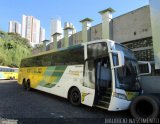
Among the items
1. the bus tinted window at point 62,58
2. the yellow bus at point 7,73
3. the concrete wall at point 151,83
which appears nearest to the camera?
the bus tinted window at point 62,58

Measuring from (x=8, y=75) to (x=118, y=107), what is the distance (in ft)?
97.5

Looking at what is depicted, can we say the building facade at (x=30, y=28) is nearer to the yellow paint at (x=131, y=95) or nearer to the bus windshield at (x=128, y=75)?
the bus windshield at (x=128, y=75)

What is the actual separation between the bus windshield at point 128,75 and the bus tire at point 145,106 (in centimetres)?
71

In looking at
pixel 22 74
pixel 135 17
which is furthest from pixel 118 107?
pixel 22 74

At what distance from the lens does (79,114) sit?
8125 millimetres

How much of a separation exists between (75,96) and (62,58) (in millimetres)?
2555

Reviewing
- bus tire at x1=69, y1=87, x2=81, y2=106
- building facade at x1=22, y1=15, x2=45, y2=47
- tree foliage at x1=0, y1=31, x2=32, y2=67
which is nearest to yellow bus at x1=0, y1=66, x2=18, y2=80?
tree foliage at x1=0, y1=31, x2=32, y2=67

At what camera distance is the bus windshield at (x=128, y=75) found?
8033 mm

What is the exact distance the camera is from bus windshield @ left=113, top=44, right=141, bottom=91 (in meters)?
8.03

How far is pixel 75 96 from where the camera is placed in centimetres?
991

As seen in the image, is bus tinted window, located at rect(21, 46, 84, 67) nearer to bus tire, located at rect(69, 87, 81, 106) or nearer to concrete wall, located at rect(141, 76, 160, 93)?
bus tire, located at rect(69, 87, 81, 106)

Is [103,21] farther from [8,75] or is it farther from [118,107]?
[8,75]

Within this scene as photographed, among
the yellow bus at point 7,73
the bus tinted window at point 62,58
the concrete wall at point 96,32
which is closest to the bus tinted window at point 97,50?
the bus tinted window at point 62,58

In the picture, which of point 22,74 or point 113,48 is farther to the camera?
point 22,74
